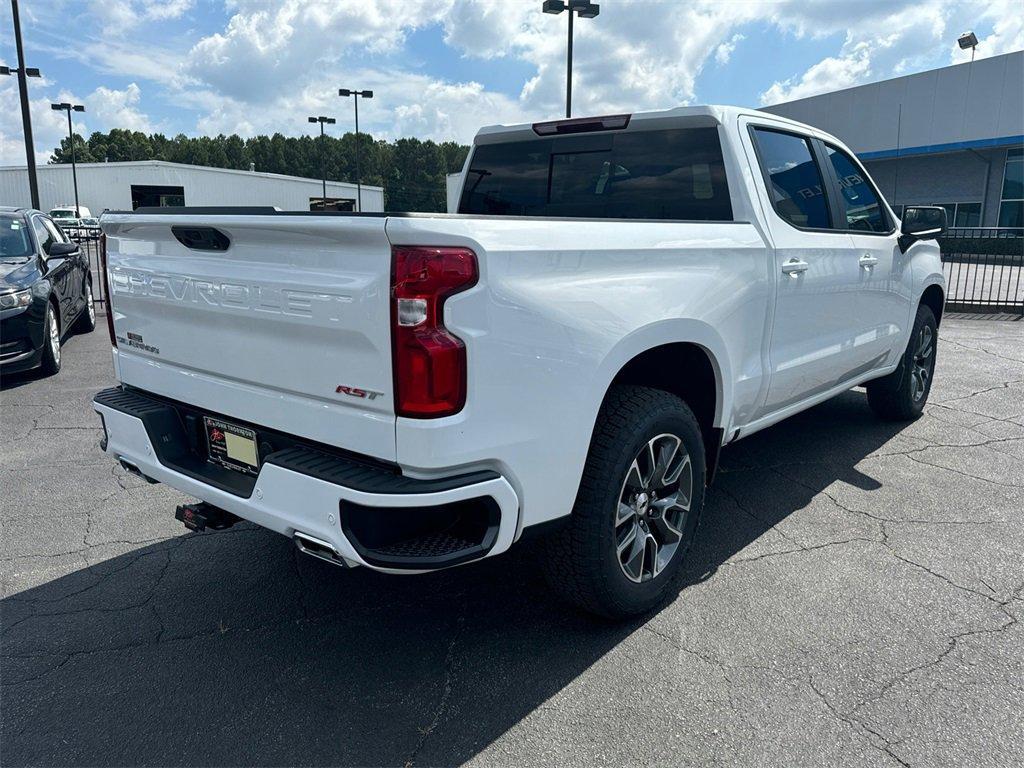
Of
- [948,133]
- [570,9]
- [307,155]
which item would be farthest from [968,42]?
[307,155]

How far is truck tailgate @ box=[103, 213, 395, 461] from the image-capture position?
7.32 ft

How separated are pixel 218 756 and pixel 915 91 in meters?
38.6

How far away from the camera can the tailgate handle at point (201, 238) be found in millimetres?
2627

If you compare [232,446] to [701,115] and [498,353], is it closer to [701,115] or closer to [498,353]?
[498,353]

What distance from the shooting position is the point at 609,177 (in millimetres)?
4012

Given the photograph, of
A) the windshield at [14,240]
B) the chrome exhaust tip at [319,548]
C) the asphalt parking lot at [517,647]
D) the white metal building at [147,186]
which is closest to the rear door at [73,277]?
the windshield at [14,240]

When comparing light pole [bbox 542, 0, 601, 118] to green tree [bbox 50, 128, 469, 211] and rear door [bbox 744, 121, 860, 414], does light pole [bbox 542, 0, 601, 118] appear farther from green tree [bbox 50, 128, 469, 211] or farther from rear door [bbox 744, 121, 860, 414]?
green tree [bbox 50, 128, 469, 211]

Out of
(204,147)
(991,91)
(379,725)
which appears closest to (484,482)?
(379,725)

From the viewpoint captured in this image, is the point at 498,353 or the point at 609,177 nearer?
the point at 498,353

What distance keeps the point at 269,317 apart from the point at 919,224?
14.0 ft

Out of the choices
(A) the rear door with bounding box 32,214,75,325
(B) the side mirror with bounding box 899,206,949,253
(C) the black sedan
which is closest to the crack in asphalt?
(B) the side mirror with bounding box 899,206,949,253

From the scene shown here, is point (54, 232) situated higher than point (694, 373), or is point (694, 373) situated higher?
point (54, 232)

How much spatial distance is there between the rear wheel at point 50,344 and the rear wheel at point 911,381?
24.0 ft

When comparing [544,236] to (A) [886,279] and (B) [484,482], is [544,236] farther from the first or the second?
(A) [886,279]
